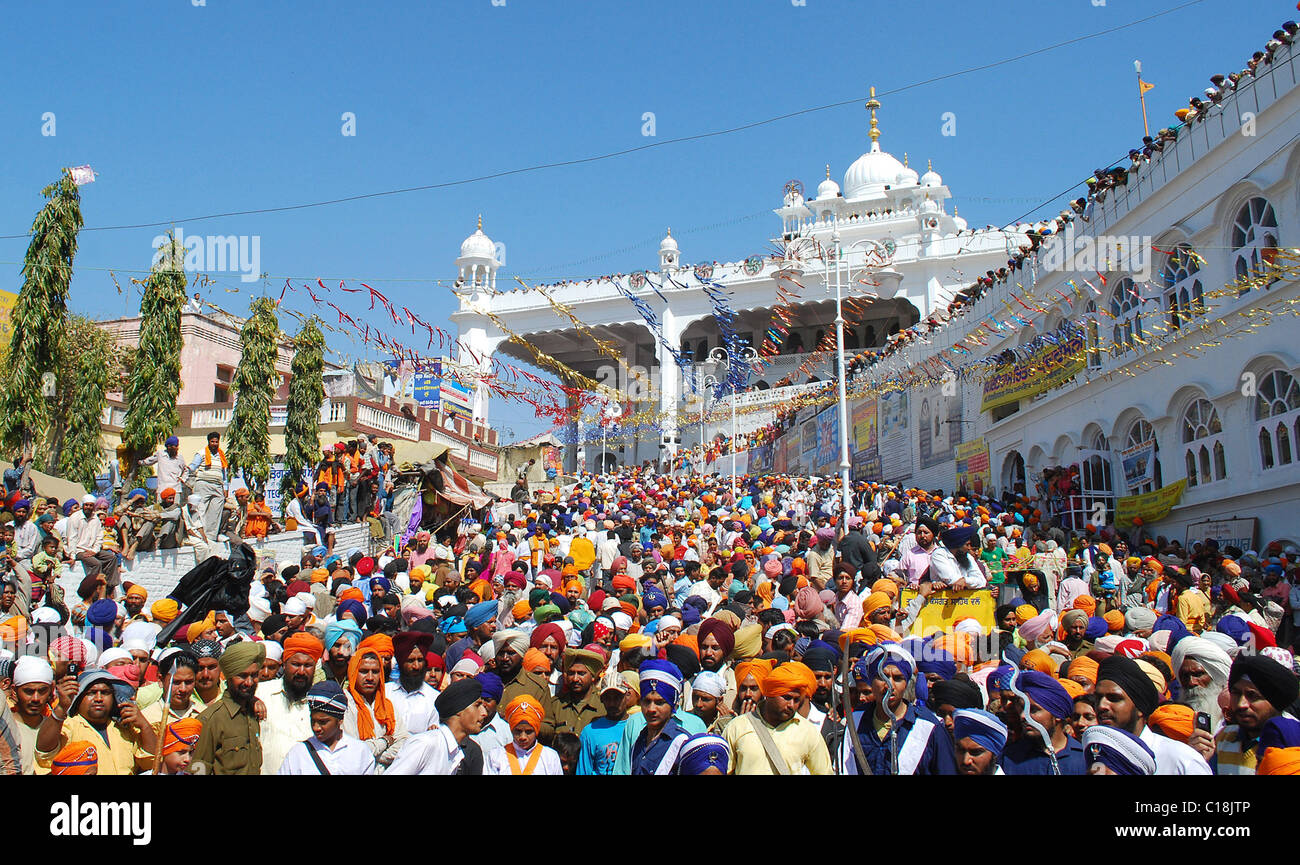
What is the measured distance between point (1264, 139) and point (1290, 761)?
535 inches

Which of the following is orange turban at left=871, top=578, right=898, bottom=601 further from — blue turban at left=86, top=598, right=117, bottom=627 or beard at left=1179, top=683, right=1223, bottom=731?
blue turban at left=86, top=598, right=117, bottom=627

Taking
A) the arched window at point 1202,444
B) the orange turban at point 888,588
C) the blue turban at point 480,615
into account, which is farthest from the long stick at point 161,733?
the arched window at point 1202,444

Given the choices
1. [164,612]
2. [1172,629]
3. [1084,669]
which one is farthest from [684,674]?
[164,612]

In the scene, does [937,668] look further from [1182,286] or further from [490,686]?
[1182,286]

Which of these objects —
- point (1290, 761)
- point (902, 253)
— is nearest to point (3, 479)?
point (1290, 761)

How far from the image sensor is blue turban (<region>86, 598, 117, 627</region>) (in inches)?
344

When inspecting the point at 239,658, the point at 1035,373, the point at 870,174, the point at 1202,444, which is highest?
the point at 870,174

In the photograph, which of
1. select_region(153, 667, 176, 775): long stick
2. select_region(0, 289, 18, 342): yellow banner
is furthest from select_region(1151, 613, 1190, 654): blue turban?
select_region(0, 289, 18, 342): yellow banner

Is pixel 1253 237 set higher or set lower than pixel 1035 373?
higher

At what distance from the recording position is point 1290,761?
3.87m

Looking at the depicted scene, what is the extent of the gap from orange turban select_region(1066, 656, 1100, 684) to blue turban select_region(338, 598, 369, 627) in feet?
18.1

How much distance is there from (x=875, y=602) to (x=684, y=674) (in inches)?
97.8

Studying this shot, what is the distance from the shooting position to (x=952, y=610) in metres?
7.84
